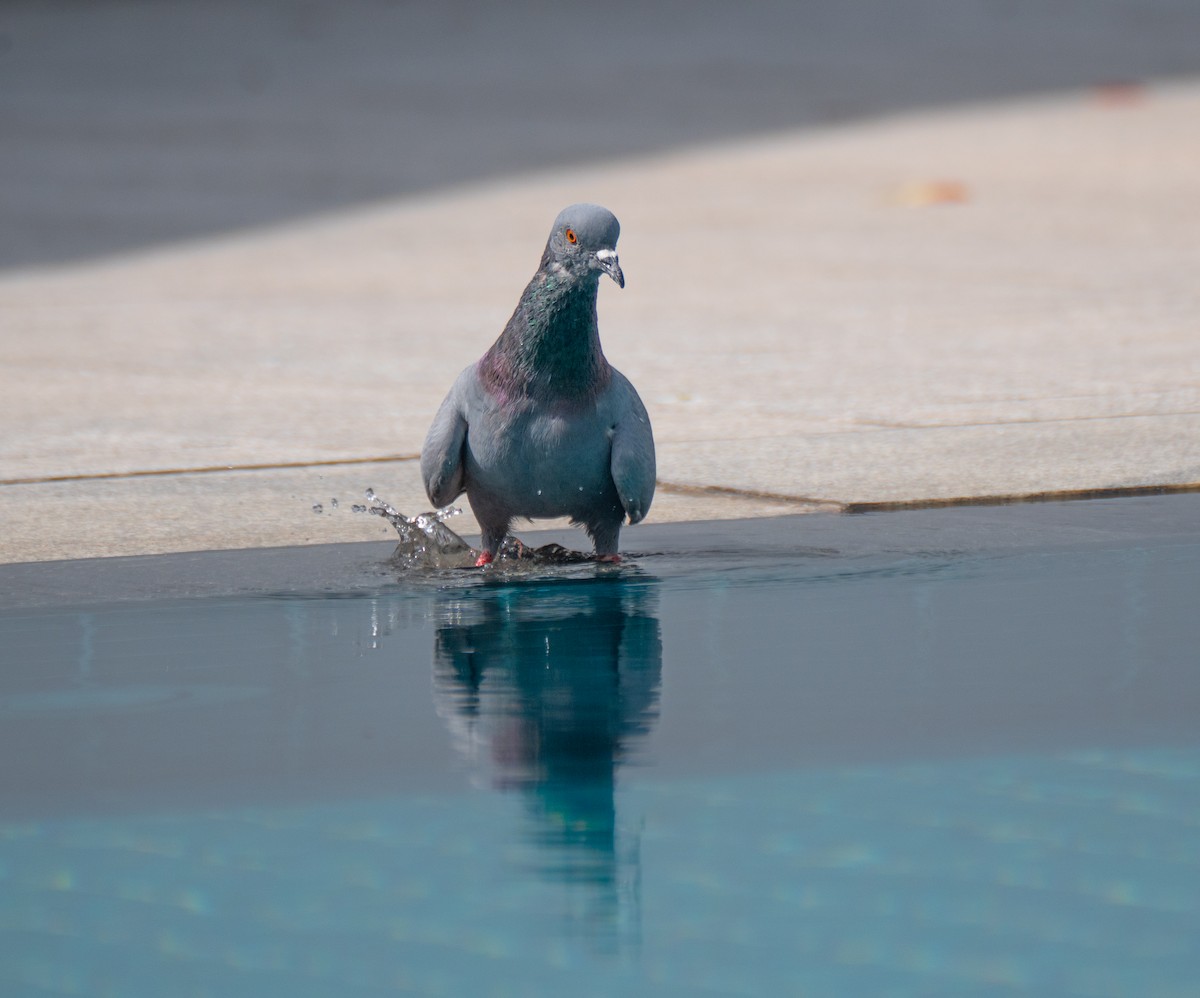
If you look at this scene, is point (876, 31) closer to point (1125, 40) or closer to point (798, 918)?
point (1125, 40)

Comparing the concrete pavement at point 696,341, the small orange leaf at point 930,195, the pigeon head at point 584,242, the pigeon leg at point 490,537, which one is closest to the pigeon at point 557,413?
the pigeon head at point 584,242

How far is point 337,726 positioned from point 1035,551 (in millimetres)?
1991

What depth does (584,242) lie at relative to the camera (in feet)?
15.6

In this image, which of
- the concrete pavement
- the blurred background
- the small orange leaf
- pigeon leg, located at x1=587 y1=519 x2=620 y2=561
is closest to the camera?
pigeon leg, located at x1=587 y1=519 x2=620 y2=561

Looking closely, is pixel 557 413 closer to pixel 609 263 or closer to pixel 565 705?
pixel 609 263

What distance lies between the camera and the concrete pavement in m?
6.02

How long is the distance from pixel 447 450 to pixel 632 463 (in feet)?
1.33

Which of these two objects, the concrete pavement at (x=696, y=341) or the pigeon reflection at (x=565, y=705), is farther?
the concrete pavement at (x=696, y=341)

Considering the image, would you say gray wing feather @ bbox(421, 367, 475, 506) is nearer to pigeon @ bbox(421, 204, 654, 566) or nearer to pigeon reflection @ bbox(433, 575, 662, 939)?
pigeon @ bbox(421, 204, 654, 566)

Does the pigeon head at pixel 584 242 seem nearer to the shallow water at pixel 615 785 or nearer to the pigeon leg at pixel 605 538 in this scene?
the pigeon leg at pixel 605 538

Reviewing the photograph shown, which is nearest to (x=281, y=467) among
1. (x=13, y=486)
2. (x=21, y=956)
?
(x=13, y=486)

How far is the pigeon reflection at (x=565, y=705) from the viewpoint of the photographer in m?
3.11

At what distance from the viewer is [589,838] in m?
3.20

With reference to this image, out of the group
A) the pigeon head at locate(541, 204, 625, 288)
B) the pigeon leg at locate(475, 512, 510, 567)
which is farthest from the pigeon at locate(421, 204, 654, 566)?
the pigeon leg at locate(475, 512, 510, 567)
